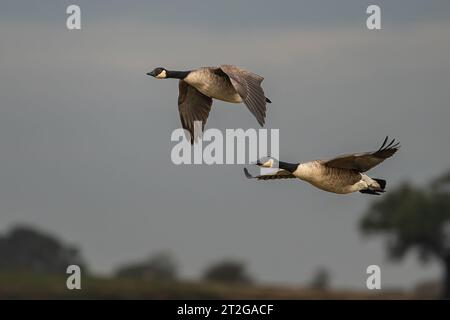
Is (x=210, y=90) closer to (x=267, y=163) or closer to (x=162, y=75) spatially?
(x=162, y=75)

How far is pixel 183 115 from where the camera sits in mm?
16328

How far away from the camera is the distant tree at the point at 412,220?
51812 millimetres

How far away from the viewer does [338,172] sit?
1312 centimetres

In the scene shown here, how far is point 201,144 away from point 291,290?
20.5 metres

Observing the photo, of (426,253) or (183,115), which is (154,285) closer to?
(426,253)

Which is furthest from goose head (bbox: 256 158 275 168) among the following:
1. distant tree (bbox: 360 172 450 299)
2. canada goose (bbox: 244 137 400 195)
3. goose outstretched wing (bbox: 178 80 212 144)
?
distant tree (bbox: 360 172 450 299)

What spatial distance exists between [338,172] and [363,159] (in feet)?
1.16

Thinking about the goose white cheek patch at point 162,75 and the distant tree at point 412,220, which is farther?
the distant tree at point 412,220

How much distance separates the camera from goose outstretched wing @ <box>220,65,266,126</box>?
13.8 m

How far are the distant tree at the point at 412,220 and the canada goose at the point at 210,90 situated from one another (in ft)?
116

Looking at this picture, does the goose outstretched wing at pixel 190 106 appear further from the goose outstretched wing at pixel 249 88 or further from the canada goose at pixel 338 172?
the canada goose at pixel 338 172

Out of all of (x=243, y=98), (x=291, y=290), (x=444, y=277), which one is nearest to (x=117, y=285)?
(x=291, y=290)

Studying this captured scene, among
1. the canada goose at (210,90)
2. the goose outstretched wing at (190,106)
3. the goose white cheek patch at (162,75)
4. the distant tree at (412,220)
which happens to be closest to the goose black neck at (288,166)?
the canada goose at (210,90)
